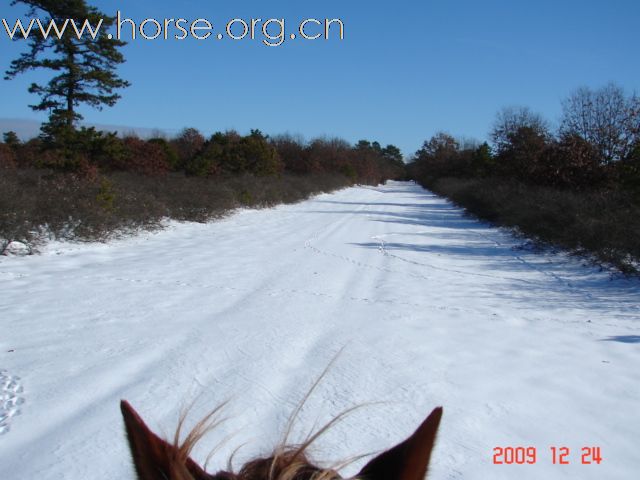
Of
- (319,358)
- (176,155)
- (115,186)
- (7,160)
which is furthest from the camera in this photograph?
(176,155)

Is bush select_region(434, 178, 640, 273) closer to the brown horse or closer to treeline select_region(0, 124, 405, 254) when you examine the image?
the brown horse

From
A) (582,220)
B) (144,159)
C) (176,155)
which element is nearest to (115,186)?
(144,159)

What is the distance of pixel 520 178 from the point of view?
76.8 ft

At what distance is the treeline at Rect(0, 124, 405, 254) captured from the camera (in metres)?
10.5

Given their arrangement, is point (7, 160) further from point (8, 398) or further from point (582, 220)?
point (582, 220)

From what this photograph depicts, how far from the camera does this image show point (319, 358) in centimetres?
464

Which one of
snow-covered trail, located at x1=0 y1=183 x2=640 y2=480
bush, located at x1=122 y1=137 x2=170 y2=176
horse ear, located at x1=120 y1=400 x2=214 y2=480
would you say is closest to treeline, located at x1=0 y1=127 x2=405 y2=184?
bush, located at x1=122 y1=137 x2=170 y2=176

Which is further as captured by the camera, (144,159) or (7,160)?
(144,159)

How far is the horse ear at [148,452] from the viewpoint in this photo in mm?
962

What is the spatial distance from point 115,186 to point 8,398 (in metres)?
11.4

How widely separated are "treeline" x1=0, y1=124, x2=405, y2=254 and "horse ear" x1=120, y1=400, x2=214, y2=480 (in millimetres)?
9736

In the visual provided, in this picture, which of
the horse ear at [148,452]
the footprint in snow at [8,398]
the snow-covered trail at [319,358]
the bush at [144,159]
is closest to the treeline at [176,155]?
the bush at [144,159]

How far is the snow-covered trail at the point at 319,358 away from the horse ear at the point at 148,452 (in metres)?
0.53

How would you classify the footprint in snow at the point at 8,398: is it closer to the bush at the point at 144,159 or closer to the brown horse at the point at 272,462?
the brown horse at the point at 272,462
